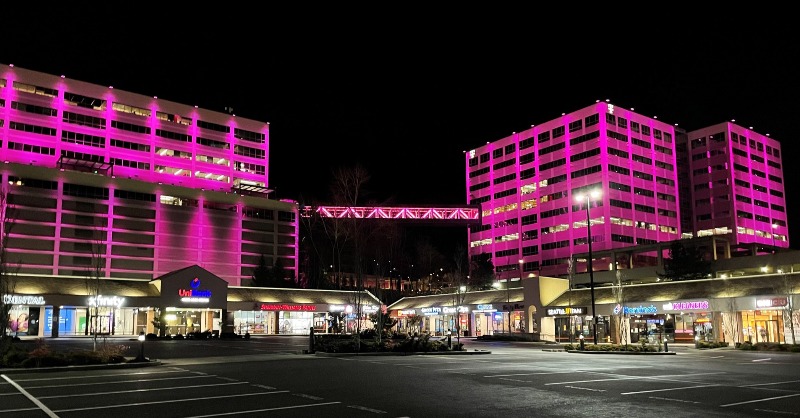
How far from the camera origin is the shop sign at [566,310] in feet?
182

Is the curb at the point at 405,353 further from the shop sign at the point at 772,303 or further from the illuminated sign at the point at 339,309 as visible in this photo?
the illuminated sign at the point at 339,309

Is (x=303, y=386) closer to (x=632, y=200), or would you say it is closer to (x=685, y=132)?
(x=632, y=200)

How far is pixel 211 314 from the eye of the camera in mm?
70250

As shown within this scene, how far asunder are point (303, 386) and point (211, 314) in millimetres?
56628

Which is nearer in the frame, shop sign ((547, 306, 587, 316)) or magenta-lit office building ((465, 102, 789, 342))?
shop sign ((547, 306, 587, 316))

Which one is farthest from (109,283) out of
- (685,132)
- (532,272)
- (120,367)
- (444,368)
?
(685,132)

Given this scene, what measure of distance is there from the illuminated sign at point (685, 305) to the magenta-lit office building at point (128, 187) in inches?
2410

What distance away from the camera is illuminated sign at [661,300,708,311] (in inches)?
1893

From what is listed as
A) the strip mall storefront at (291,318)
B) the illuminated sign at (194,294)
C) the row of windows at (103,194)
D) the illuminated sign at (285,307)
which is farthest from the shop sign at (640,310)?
the row of windows at (103,194)

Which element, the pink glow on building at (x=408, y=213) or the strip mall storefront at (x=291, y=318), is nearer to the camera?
the strip mall storefront at (x=291, y=318)

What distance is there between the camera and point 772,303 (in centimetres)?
4375

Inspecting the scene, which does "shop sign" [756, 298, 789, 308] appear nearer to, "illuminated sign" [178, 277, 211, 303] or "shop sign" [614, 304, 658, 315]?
"shop sign" [614, 304, 658, 315]

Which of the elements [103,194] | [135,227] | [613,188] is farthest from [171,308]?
[613,188]

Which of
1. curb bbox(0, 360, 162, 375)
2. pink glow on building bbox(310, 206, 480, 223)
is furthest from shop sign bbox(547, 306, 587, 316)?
pink glow on building bbox(310, 206, 480, 223)
